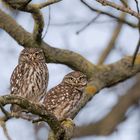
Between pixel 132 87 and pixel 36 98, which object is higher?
pixel 36 98

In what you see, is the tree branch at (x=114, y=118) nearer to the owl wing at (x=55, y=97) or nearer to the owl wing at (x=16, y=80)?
the owl wing at (x=55, y=97)

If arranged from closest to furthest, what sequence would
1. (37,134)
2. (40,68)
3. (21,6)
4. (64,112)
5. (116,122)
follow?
(21,6) < (64,112) < (40,68) < (37,134) < (116,122)

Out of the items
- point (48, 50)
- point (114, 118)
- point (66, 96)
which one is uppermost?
point (48, 50)

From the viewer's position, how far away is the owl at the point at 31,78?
761cm

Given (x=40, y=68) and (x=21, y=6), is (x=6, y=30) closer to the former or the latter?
(x=40, y=68)

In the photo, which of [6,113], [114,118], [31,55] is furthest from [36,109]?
[114,118]

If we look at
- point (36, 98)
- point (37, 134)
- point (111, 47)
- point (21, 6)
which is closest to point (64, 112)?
point (36, 98)

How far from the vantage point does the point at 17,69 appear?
7797 mm

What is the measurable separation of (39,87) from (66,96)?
28 cm

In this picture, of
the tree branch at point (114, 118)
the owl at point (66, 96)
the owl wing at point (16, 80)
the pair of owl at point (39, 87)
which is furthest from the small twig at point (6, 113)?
the tree branch at point (114, 118)

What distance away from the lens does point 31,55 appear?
7.87m

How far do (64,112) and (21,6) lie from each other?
147 centimetres

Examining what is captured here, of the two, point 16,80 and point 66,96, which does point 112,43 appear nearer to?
point 66,96

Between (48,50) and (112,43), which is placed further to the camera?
(112,43)
